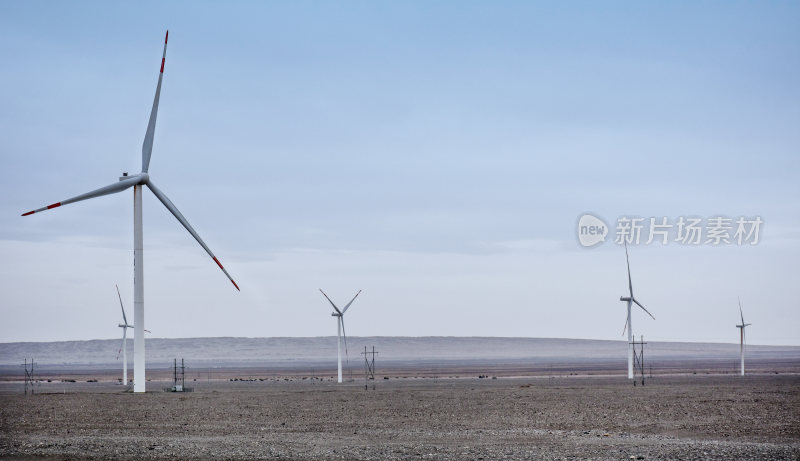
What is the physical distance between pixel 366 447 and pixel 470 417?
14551 millimetres

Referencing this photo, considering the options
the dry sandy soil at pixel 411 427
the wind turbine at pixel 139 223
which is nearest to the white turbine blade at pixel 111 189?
the wind turbine at pixel 139 223

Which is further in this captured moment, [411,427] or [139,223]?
[139,223]

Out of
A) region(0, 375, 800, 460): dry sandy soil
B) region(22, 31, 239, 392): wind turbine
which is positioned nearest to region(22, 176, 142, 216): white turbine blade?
region(22, 31, 239, 392): wind turbine

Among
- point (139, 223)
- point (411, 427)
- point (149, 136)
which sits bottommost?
point (411, 427)

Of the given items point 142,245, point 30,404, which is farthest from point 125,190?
point 30,404

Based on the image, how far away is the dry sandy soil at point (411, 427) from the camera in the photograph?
105 feet

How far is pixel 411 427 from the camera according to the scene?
4194 centimetres

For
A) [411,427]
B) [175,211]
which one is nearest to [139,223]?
[175,211]

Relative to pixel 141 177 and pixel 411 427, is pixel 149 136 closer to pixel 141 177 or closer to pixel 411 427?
pixel 141 177

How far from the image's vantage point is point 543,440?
36.0 metres

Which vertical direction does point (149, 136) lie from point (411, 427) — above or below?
above

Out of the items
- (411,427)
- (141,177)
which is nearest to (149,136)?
(141,177)

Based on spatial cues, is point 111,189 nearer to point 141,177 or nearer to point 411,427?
point 141,177

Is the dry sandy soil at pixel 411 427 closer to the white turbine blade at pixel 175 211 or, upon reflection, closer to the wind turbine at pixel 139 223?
the wind turbine at pixel 139 223
